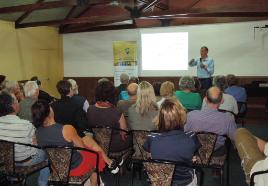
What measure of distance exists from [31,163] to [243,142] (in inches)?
73.4

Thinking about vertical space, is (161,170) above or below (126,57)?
below

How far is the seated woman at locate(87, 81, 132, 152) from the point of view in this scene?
325cm

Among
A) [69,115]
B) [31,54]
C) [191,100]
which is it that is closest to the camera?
[69,115]

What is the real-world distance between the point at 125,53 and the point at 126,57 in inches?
4.6

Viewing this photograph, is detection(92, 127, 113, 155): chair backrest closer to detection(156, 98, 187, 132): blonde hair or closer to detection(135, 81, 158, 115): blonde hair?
detection(135, 81, 158, 115): blonde hair

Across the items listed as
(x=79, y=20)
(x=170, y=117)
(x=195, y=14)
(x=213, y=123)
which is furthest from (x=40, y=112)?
(x=79, y=20)

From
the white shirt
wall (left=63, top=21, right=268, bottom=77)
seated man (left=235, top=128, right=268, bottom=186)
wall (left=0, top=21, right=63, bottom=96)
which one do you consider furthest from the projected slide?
the white shirt

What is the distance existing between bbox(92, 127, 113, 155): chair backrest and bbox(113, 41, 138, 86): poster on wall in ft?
19.1

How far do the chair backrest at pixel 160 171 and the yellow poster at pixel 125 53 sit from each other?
684cm

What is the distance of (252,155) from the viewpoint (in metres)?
2.13

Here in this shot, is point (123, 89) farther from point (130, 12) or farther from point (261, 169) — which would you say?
point (261, 169)

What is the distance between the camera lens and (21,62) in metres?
8.77

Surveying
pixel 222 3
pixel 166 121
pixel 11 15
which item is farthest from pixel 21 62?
pixel 166 121

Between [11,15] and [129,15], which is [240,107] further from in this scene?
[11,15]
